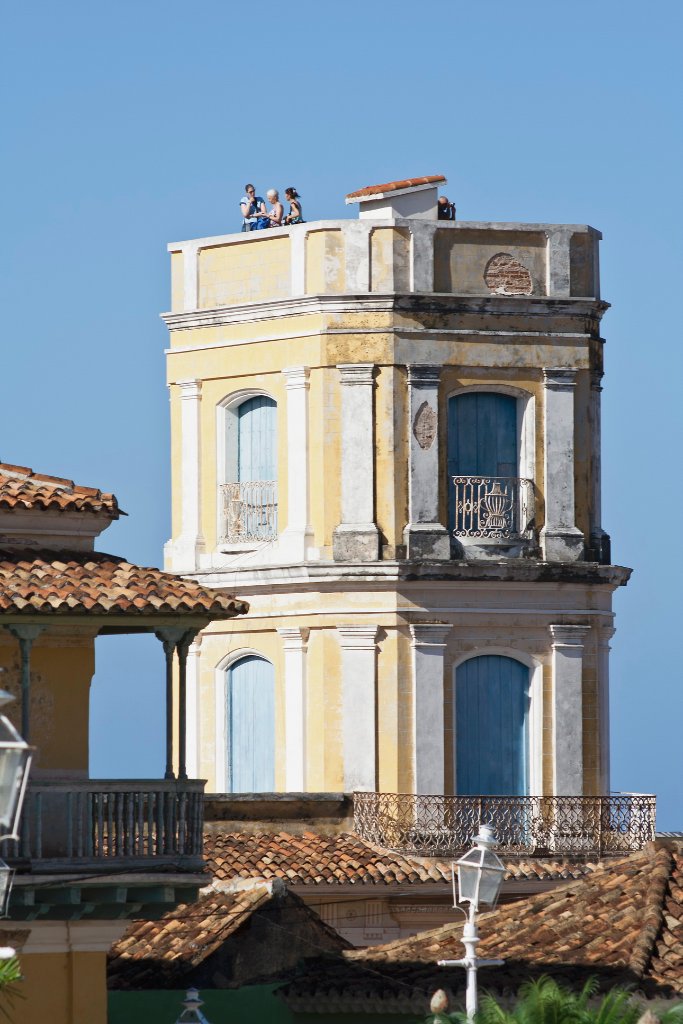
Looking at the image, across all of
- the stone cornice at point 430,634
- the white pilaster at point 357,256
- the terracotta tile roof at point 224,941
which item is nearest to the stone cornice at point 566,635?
the stone cornice at point 430,634

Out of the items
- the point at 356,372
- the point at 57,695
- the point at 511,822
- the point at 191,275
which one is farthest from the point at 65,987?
the point at 191,275

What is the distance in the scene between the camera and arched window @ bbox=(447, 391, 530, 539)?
43.1 m

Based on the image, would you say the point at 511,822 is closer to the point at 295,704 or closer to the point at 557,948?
the point at 295,704

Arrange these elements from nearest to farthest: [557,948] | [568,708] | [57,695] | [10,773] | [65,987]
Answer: [10,773], [65,987], [57,695], [557,948], [568,708]

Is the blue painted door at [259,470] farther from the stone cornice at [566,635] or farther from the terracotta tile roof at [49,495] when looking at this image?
the terracotta tile roof at [49,495]

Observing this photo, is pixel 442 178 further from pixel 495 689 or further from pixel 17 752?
pixel 17 752

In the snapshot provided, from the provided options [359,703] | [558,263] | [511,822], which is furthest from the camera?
[558,263]

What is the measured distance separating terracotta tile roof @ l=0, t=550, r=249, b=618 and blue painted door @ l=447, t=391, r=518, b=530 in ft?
44.1

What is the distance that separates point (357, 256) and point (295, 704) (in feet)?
20.8

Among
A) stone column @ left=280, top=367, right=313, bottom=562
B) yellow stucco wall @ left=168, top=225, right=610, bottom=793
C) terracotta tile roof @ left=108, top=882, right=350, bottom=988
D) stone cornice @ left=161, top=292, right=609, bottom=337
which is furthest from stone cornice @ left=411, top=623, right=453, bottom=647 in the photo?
terracotta tile roof @ left=108, top=882, right=350, bottom=988

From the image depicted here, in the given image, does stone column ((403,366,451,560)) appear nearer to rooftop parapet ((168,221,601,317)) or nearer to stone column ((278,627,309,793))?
rooftop parapet ((168,221,601,317))

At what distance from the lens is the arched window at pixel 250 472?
4384 cm

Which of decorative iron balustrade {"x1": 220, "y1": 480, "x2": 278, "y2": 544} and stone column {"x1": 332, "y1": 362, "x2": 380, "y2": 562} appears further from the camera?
decorative iron balustrade {"x1": 220, "y1": 480, "x2": 278, "y2": 544}

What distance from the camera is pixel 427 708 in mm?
42562
